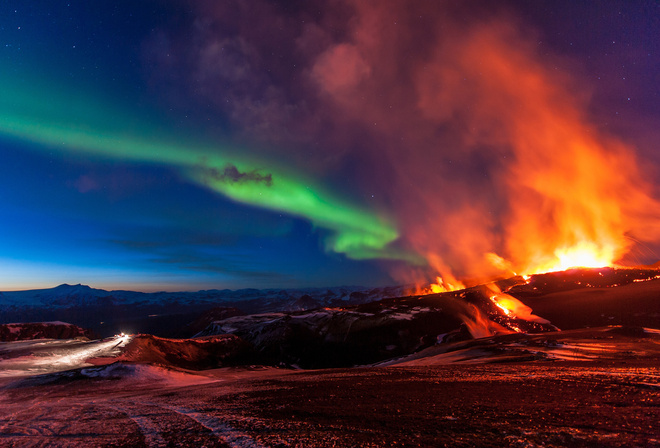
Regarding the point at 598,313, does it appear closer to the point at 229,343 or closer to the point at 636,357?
the point at 636,357

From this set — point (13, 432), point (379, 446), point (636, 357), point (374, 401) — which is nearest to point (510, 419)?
point (379, 446)

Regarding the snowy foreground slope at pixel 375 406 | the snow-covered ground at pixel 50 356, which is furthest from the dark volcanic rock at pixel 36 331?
the snowy foreground slope at pixel 375 406

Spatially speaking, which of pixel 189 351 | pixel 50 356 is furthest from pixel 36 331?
pixel 50 356

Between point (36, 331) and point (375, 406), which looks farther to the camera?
point (36, 331)

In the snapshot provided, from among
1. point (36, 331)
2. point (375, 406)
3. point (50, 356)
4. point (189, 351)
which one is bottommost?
point (36, 331)

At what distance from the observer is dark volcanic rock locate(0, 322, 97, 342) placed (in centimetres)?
9581

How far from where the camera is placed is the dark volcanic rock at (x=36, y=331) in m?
95.8

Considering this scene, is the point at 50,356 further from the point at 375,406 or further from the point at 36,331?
the point at 36,331

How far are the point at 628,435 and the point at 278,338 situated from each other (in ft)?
304

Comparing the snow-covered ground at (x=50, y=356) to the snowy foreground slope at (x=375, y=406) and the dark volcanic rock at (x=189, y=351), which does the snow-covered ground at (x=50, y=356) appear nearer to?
the snowy foreground slope at (x=375, y=406)

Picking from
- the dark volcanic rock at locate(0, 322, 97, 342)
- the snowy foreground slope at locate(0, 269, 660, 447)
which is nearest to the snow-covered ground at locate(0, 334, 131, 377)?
the snowy foreground slope at locate(0, 269, 660, 447)

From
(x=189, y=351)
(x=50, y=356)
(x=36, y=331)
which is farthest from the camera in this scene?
(x=36, y=331)

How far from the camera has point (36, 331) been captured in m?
104

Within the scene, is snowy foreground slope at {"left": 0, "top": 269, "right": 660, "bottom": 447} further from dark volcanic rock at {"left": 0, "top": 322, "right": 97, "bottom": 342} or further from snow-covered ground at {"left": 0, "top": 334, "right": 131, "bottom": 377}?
dark volcanic rock at {"left": 0, "top": 322, "right": 97, "bottom": 342}
